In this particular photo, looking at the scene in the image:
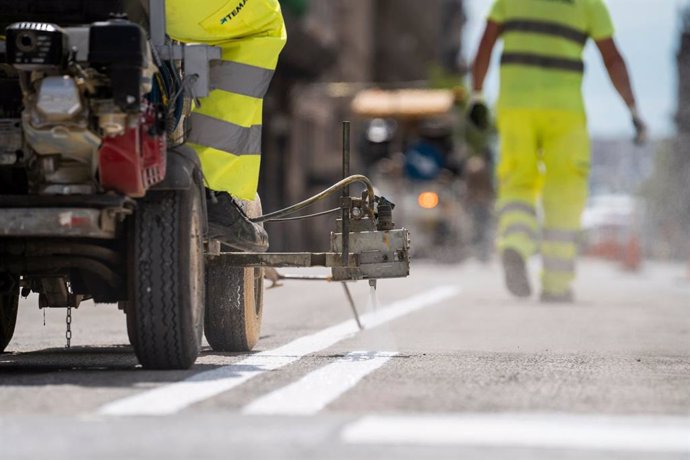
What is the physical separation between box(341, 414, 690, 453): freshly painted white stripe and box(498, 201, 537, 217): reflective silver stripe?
8.60 meters

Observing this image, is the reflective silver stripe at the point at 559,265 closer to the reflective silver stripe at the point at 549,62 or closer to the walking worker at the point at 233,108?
the reflective silver stripe at the point at 549,62

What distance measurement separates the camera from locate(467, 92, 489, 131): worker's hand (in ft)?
45.7

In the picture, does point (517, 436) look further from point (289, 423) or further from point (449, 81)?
point (449, 81)

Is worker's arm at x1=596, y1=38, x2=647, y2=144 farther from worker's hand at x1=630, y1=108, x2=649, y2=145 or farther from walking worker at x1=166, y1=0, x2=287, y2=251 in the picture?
walking worker at x1=166, y1=0, x2=287, y2=251

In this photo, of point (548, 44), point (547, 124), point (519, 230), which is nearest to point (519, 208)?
point (519, 230)

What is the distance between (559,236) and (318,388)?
7.89 metres

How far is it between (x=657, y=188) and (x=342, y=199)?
128581 millimetres

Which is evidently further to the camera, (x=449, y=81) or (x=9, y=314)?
(x=449, y=81)

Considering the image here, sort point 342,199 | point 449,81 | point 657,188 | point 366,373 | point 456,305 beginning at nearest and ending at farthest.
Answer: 1. point 366,373
2. point 342,199
3. point 456,305
4. point 449,81
5. point 657,188

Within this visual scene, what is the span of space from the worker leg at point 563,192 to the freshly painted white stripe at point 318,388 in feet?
20.4

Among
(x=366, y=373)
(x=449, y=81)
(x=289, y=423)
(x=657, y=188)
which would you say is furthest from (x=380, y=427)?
(x=657, y=188)

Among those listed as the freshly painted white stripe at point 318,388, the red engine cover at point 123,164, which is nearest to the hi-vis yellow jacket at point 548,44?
the freshly painted white stripe at point 318,388

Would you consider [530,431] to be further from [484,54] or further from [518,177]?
[484,54]

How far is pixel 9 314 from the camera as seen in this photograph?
833 cm
